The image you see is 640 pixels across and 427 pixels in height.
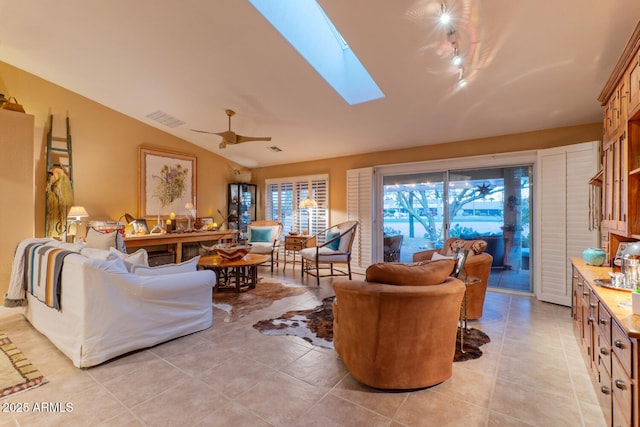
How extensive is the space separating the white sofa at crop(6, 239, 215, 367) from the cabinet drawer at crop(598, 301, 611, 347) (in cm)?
307

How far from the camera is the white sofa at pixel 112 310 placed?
2.23 m

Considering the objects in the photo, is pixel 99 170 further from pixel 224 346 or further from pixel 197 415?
pixel 197 415

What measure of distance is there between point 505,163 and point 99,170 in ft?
A: 21.8

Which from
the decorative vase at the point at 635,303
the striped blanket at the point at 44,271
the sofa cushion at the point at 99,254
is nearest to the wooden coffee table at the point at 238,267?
the sofa cushion at the point at 99,254

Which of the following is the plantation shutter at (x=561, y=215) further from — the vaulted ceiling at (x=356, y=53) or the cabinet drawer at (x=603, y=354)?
the cabinet drawer at (x=603, y=354)

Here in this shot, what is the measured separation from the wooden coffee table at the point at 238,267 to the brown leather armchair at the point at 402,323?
7.61 feet

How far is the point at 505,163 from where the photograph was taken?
4.38 m

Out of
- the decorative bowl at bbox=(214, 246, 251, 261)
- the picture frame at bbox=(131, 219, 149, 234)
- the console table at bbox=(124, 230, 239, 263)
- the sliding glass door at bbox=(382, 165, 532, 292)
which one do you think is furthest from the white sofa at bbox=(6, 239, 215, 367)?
the sliding glass door at bbox=(382, 165, 532, 292)

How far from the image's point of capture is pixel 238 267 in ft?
13.5

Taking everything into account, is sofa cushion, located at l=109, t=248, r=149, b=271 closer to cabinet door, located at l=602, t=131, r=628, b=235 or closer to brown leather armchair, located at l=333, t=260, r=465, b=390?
brown leather armchair, located at l=333, t=260, r=465, b=390

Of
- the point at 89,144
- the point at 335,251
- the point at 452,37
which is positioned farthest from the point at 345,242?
the point at 89,144

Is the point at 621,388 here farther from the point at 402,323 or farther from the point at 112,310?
the point at 112,310

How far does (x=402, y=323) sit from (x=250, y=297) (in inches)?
106

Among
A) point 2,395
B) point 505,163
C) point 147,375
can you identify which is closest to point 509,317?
point 505,163
